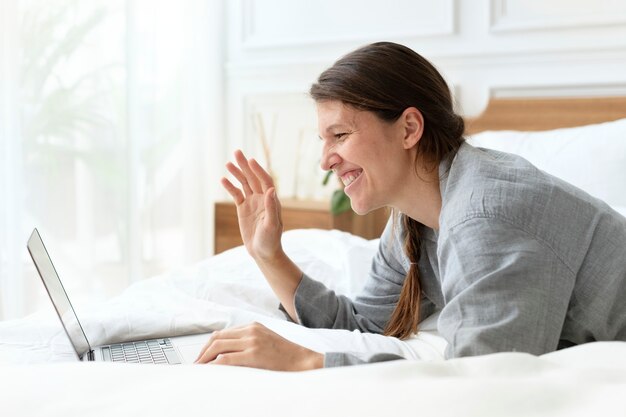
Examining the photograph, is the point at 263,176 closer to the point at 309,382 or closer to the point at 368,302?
the point at 368,302

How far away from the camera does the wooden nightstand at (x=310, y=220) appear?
3.04 m

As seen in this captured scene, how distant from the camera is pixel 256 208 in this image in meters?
1.68

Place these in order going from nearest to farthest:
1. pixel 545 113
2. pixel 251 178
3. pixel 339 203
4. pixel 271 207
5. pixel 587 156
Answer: pixel 271 207 → pixel 251 178 → pixel 587 156 → pixel 545 113 → pixel 339 203

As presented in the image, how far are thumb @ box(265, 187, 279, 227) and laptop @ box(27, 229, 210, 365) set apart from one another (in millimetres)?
275

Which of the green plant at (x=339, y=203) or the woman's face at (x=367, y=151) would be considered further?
the green plant at (x=339, y=203)

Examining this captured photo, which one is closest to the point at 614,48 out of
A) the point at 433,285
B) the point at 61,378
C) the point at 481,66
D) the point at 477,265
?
the point at 481,66

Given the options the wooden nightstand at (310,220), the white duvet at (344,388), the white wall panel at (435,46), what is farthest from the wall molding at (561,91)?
the white duvet at (344,388)

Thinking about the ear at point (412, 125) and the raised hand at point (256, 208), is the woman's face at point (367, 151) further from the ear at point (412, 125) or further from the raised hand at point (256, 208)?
the raised hand at point (256, 208)

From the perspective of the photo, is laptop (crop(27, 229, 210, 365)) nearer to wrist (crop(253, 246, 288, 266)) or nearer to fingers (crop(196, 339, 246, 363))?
fingers (crop(196, 339, 246, 363))

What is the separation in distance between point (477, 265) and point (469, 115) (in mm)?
2025

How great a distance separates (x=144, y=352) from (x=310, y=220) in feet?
5.67

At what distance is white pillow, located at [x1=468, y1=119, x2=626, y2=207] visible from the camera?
80.9 inches

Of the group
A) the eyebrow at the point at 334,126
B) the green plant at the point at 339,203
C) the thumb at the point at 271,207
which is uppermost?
the eyebrow at the point at 334,126

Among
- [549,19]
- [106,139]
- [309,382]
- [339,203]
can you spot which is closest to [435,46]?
[549,19]
